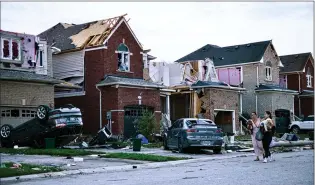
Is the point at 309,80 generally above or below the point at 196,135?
above

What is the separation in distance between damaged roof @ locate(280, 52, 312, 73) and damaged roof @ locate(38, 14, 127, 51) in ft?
82.6

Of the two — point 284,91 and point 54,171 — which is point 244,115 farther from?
point 54,171

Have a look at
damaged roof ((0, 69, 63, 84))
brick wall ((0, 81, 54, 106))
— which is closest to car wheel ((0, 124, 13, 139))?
brick wall ((0, 81, 54, 106))

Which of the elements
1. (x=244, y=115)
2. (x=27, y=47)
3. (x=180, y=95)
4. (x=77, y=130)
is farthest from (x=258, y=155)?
(x=244, y=115)

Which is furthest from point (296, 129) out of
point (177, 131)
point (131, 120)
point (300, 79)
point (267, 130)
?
point (267, 130)

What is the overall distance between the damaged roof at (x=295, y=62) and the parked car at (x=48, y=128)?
3480 centimetres

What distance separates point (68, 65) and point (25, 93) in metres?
7.50

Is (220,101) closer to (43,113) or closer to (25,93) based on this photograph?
(25,93)

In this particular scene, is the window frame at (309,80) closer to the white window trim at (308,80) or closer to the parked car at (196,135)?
the white window trim at (308,80)

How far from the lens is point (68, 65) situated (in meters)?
34.4

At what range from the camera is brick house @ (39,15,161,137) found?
3183 centimetres

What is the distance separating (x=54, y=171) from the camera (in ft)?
45.1

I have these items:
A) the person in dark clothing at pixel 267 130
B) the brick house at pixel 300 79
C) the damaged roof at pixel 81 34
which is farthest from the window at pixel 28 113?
the brick house at pixel 300 79

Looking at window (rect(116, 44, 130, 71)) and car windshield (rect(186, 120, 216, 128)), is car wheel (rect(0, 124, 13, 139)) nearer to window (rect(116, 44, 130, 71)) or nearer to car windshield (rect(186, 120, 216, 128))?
car windshield (rect(186, 120, 216, 128))
